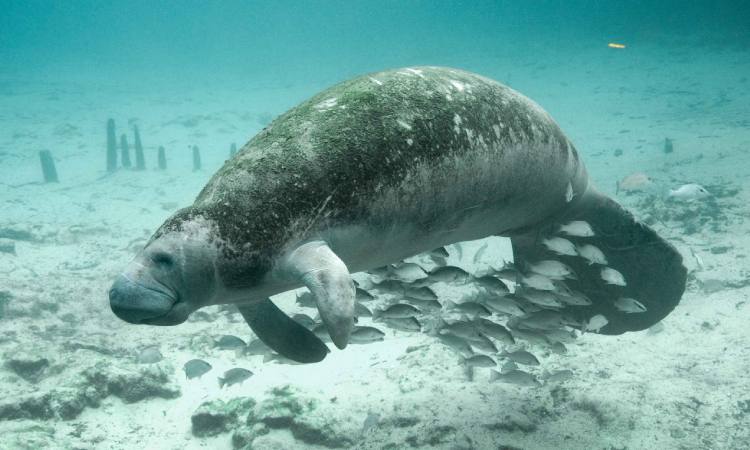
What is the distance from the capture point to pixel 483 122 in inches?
123

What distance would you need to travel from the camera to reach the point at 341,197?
8.53 ft

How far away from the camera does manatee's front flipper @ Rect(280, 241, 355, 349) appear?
7.57 feet

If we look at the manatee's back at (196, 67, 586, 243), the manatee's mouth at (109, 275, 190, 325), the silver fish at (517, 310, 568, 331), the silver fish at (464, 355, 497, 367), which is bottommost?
the silver fish at (464, 355, 497, 367)

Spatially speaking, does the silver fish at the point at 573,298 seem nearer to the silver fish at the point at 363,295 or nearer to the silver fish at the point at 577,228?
the silver fish at the point at 577,228

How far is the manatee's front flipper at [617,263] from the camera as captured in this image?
16.8 ft

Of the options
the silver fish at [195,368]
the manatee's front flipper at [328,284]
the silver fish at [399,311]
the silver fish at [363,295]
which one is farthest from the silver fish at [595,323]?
the silver fish at [195,368]

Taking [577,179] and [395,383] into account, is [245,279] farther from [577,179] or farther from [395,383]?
[395,383]

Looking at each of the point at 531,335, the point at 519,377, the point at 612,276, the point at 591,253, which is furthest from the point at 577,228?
the point at 519,377

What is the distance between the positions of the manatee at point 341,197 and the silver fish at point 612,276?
1.97 m

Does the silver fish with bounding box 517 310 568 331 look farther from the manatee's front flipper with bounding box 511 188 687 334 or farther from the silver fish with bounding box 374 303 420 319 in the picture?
the silver fish with bounding box 374 303 420 319

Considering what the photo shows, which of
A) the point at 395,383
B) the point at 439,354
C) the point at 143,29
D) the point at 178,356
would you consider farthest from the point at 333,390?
the point at 143,29

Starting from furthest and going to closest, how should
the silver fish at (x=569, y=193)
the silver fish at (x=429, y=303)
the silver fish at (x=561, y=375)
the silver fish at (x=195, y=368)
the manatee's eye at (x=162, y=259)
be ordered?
1. the silver fish at (x=195, y=368)
2. the silver fish at (x=561, y=375)
3. the silver fish at (x=429, y=303)
4. the silver fish at (x=569, y=193)
5. the manatee's eye at (x=162, y=259)

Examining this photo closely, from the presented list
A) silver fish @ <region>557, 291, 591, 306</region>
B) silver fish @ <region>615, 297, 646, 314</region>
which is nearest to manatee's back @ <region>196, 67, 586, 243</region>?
silver fish @ <region>557, 291, 591, 306</region>

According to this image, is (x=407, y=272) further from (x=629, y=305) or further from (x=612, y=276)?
(x=629, y=305)
